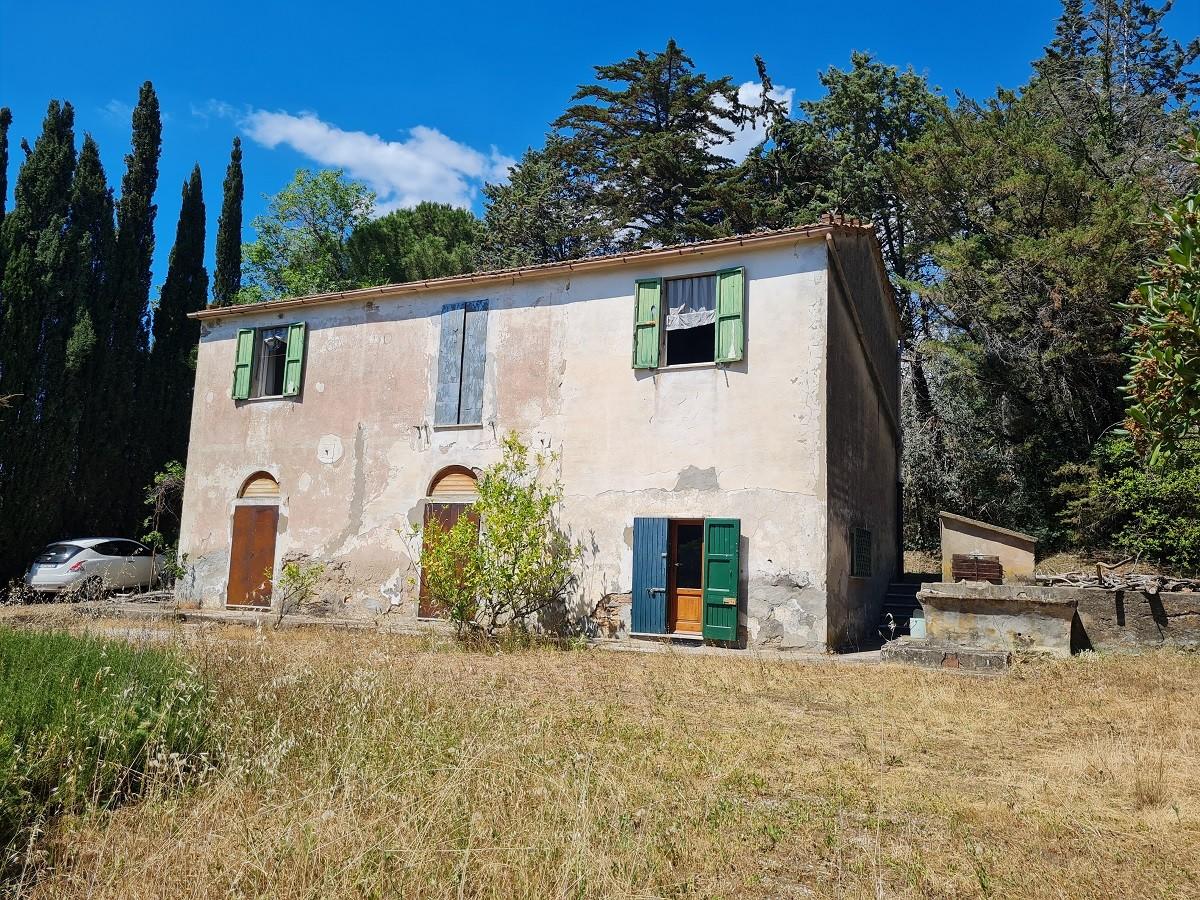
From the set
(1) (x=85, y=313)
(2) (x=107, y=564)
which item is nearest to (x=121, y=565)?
(2) (x=107, y=564)

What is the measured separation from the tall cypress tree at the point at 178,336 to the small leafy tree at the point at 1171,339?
2197cm

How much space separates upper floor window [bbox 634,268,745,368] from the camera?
11.7 metres

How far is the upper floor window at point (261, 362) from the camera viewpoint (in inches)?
606

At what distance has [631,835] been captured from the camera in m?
3.61

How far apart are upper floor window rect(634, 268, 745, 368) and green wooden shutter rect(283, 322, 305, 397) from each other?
6534 mm

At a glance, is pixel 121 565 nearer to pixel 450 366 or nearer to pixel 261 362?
pixel 261 362

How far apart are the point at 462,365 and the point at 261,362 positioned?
4.73m

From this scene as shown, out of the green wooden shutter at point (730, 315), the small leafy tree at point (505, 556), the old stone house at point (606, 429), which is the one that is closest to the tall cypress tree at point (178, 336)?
the old stone house at point (606, 429)

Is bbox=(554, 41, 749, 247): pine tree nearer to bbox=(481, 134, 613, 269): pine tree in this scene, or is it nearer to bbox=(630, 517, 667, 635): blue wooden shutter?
bbox=(481, 134, 613, 269): pine tree

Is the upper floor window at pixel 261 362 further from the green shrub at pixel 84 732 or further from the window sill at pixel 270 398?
the green shrub at pixel 84 732

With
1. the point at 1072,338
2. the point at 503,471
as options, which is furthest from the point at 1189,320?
the point at 1072,338

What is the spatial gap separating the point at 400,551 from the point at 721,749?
9003 mm

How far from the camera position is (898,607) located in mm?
14164

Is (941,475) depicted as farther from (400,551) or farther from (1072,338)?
(400,551)
